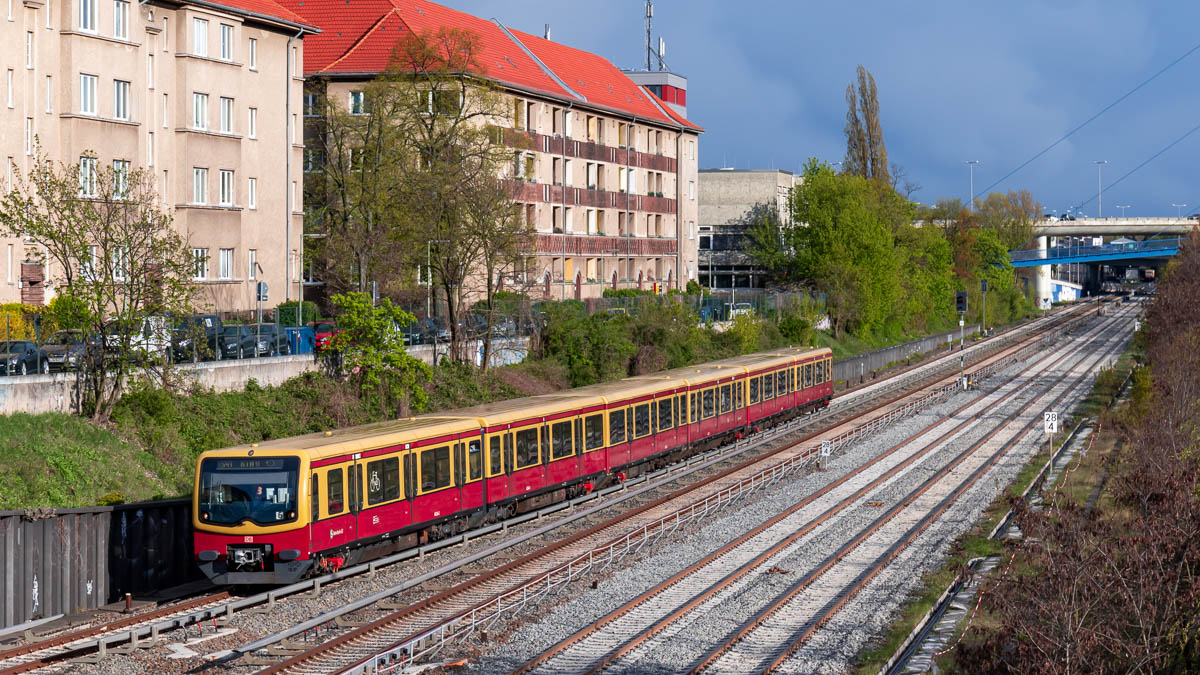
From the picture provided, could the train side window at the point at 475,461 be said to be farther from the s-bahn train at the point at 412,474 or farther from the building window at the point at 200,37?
the building window at the point at 200,37

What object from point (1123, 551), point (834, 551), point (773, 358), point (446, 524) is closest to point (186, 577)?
point (446, 524)

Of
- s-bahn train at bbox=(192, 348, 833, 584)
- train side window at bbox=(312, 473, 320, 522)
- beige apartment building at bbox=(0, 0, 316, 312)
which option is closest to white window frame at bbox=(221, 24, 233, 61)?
beige apartment building at bbox=(0, 0, 316, 312)

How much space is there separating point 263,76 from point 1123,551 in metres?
41.3

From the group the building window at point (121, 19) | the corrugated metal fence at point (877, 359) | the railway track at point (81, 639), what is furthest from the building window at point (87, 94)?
the corrugated metal fence at point (877, 359)

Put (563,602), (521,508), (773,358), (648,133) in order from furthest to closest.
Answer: (648,133)
(773,358)
(521,508)
(563,602)

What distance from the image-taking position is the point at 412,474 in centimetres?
2539

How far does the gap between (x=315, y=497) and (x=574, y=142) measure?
192 feet

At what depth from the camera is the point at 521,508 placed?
30.6 meters

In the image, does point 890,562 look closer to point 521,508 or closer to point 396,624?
point 521,508

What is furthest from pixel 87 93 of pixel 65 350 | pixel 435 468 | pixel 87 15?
pixel 435 468

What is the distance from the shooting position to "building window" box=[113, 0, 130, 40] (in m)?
45.0

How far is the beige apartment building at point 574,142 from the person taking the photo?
6869 centimetres

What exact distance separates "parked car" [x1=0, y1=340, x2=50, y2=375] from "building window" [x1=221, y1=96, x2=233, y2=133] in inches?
785

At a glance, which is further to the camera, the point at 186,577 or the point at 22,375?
the point at 22,375
